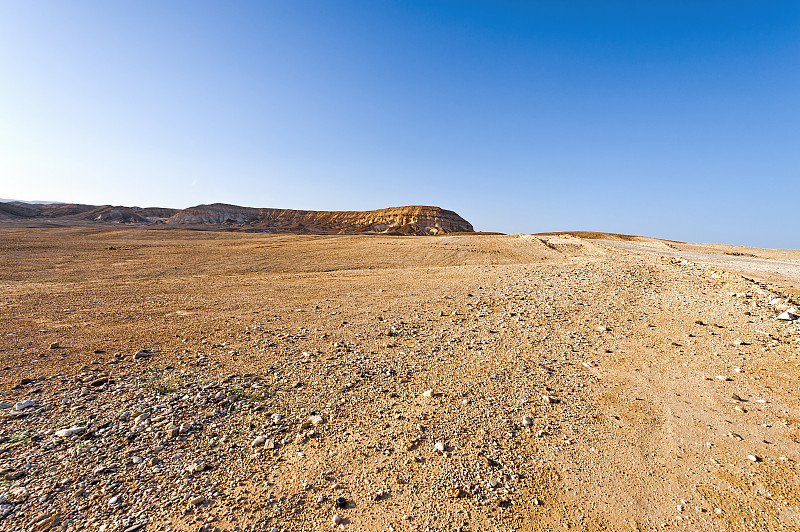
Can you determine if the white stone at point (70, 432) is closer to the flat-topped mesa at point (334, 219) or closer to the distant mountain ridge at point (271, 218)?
the distant mountain ridge at point (271, 218)

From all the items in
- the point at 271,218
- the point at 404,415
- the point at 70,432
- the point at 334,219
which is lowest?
the point at 70,432

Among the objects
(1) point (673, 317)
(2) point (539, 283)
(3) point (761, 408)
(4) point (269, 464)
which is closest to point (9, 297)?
(4) point (269, 464)

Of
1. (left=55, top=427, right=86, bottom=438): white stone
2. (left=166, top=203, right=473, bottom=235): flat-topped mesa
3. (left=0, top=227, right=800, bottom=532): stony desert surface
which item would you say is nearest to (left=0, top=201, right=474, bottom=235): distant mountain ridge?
(left=166, top=203, right=473, bottom=235): flat-topped mesa

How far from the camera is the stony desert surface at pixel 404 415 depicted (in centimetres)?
307

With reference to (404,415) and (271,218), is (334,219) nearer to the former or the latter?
(271,218)

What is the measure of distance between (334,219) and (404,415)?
294 feet

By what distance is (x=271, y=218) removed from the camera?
301ft

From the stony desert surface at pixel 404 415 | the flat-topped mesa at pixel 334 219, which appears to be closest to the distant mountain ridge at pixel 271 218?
the flat-topped mesa at pixel 334 219

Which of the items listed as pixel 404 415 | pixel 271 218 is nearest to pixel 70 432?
pixel 404 415

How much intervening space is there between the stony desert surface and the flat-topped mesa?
69.3m

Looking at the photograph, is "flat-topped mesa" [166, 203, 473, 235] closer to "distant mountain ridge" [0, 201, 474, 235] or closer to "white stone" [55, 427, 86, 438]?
"distant mountain ridge" [0, 201, 474, 235]

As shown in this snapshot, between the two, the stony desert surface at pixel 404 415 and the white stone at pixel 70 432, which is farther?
the white stone at pixel 70 432

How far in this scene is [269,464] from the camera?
11.8 feet

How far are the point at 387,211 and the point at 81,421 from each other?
8646cm
